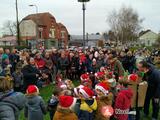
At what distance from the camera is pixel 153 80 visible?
980 cm

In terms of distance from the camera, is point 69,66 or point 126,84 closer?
point 126,84

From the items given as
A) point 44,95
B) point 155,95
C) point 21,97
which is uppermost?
point 21,97

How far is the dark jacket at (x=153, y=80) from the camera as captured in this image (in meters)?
9.72

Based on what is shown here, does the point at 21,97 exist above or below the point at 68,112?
above

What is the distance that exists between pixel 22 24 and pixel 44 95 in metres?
72.1

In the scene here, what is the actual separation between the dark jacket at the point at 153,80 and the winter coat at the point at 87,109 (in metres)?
3.01

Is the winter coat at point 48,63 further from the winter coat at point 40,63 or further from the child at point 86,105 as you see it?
the child at point 86,105

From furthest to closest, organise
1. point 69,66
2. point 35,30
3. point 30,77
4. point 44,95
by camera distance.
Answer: point 35,30 < point 69,66 < point 44,95 < point 30,77

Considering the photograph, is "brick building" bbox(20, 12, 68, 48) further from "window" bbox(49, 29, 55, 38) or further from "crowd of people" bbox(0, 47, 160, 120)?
"crowd of people" bbox(0, 47, 160, 120)

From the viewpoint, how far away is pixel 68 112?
642 centimetres

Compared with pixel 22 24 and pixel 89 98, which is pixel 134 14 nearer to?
pixel 22 24


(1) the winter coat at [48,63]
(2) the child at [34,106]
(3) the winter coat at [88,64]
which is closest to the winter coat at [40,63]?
(1) the winter coat at [48,63]

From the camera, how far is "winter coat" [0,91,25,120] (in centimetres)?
502

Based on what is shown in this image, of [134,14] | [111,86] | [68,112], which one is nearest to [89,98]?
[68,112]
